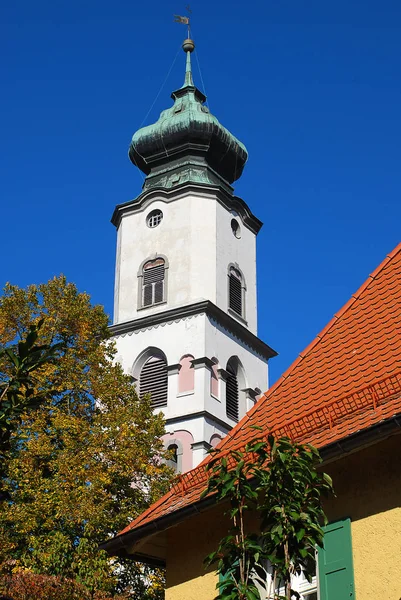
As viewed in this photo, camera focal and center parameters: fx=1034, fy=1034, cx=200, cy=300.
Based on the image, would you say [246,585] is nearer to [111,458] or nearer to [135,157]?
[111,458]

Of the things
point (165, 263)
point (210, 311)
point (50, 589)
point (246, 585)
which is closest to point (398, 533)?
point (246, 585)

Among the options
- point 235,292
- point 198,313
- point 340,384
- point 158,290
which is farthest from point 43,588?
point 235,292

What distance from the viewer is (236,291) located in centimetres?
3894

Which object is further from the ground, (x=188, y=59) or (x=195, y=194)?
(x=188, y=59)

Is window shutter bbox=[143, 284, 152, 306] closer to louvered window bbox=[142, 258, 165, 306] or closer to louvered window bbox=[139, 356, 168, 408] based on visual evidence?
louvered window bbox=[142, 258, 165, 306]

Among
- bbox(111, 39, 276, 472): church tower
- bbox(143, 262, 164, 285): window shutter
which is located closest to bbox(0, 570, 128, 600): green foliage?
bbox(111, 39, 276, 472): church tower

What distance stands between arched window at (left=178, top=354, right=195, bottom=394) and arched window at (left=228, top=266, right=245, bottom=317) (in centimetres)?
377

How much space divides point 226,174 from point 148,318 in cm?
911

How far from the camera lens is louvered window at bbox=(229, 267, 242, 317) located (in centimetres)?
3853

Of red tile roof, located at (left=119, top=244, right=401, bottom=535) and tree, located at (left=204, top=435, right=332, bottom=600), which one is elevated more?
red tile roof, located at (left=119, top=244, right=401, bottom=535)

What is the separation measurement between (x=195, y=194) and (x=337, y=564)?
1241 inches

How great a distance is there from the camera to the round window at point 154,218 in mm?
40094

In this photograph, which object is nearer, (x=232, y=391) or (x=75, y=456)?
(x=75, y=456)

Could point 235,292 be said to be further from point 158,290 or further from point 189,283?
point 158,290
